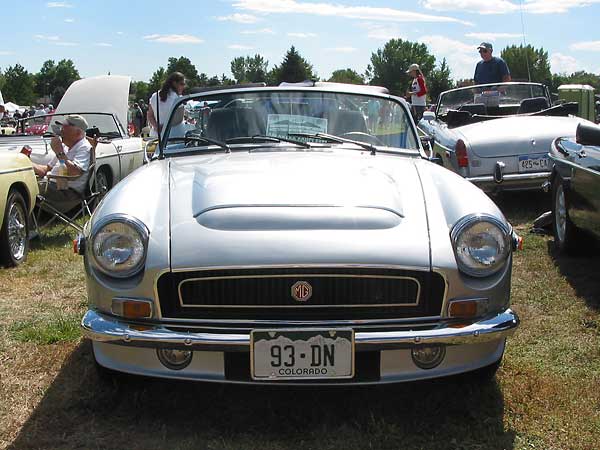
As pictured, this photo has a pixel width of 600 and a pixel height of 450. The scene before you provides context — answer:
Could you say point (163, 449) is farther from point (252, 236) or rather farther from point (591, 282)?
point (591, 282)

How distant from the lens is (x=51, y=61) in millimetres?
107625

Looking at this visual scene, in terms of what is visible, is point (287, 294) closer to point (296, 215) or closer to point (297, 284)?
point (297, 284)

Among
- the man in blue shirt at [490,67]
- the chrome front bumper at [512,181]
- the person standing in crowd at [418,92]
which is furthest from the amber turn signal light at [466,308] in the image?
the person standing in crowd at [418,92]

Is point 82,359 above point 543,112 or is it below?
below

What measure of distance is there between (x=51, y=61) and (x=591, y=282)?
369 ft

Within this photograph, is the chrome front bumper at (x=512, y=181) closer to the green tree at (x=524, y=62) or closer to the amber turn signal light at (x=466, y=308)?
the amber turn signal light at (x=466, y=308)

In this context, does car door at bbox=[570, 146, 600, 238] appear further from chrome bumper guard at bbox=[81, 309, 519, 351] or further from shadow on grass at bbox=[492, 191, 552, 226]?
chrome bumper guard at bbox=[81, 309, 519, 351]

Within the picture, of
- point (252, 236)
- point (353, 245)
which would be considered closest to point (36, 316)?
point (252, 236)

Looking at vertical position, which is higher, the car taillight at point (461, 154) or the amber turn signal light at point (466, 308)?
the car taillight at point (461, 154)

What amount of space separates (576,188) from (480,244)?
251 centimetres

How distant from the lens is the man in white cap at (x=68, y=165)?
22.6 ft

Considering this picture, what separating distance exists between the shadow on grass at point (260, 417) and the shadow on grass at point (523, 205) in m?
4.20

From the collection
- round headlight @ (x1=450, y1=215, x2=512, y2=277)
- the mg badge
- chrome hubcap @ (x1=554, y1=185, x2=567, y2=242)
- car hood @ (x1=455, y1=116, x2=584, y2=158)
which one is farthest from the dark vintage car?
the mg badge

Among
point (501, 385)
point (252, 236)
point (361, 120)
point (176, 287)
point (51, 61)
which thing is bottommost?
point (501, 385)
